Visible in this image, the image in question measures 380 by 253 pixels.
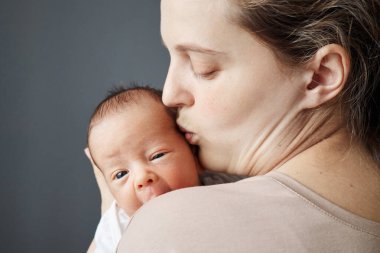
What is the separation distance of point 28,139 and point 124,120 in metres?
1.25

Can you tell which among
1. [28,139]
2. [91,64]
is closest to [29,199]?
[28,139]

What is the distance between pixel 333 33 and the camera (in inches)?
36.3

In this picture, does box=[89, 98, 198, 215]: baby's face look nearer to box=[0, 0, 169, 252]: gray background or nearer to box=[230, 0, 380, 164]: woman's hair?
box=[230, 0, 380, 164]: woman's hair

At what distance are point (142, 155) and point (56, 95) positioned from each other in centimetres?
127

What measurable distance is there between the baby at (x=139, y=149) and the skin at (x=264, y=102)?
0.18 meters

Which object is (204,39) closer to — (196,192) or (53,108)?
(196,192)

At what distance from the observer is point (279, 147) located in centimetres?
99

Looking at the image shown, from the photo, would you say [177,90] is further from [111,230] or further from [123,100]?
[111,230]

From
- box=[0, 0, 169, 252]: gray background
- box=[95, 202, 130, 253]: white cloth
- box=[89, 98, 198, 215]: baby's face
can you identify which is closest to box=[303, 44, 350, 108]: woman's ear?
box=[89, 98, 198, 215]: baby's face

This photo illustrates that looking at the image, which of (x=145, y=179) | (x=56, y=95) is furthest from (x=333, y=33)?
(x=56, y=95)

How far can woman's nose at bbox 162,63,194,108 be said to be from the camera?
992mm

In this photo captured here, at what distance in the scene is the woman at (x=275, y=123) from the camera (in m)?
0.77

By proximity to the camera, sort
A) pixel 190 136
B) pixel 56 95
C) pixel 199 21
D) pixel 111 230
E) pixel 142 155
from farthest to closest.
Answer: pixel 56 95
pixel 111 230
pixel 142 155
pixel 190 136
pixel 199 21

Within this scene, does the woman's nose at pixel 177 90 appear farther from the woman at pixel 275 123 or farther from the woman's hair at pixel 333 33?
the woman's hair at pixel 333 33
